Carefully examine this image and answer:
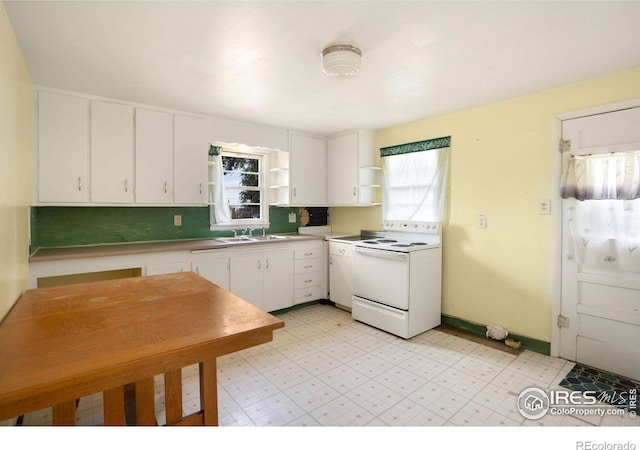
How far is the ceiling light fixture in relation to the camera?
1922 mm

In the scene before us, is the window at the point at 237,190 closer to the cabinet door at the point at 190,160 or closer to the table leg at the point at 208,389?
the cabinet door at the point at 190,160

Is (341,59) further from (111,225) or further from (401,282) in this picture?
(111,225)

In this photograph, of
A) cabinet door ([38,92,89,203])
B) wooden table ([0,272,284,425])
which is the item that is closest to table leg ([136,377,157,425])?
wooden table ([0,272,284,425])

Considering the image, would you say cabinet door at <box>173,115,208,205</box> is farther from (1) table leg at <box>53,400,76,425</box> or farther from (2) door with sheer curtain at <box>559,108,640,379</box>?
(2) door with sheer curtain at <box>559,108,640,379</box>

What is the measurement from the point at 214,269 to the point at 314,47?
2231 millimetres

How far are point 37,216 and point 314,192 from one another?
287 cm

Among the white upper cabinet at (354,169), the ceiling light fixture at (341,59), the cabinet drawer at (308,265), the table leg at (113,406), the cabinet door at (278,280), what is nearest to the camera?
the table leg at (113,406)

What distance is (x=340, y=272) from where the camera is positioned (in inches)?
155

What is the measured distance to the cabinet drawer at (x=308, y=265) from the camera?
389cm

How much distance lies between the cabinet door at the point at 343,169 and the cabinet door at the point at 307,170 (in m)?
Result: 0.10

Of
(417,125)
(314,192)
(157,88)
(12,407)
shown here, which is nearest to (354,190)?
(314,192)

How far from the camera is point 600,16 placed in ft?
5.48

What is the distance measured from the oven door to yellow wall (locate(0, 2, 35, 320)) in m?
2.72

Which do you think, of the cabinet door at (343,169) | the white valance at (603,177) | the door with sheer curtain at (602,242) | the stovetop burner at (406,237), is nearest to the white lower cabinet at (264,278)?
the stovetop burner at (406,237)
